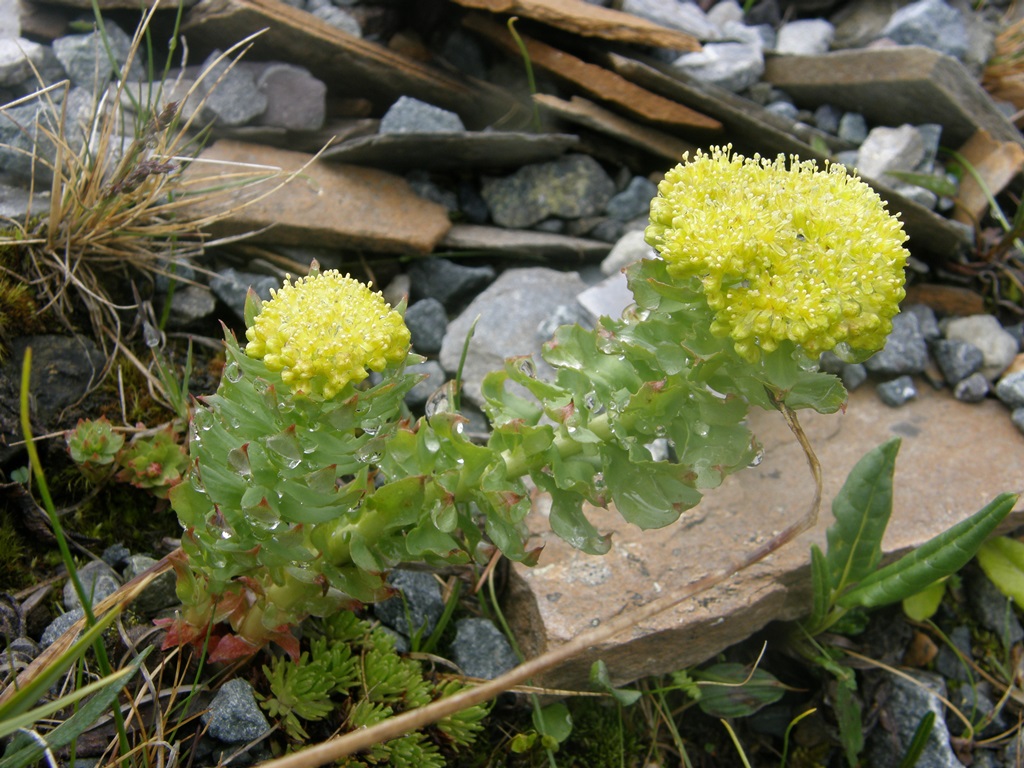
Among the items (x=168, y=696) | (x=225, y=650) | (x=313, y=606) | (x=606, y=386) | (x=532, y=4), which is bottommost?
(x=168, y=696)

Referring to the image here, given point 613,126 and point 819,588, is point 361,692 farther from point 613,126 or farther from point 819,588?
point 613,126

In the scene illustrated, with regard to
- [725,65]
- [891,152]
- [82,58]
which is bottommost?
[82,58]

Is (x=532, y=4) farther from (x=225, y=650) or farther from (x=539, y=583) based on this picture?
(x=225, y=650)

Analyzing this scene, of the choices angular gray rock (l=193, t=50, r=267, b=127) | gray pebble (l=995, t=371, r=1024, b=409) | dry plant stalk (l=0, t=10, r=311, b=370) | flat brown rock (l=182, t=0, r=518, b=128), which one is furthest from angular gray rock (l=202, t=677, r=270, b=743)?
gray pebble (l=995, t=371, r=1024, b=409)

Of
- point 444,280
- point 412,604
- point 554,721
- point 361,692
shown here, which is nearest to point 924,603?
point 554,721

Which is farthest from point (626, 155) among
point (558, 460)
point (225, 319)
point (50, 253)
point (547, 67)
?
point (50, 253)

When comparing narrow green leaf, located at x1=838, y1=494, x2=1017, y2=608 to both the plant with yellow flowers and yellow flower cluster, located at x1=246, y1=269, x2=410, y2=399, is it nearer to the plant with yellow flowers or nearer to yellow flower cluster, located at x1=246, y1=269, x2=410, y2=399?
the plant with yellow flowers
